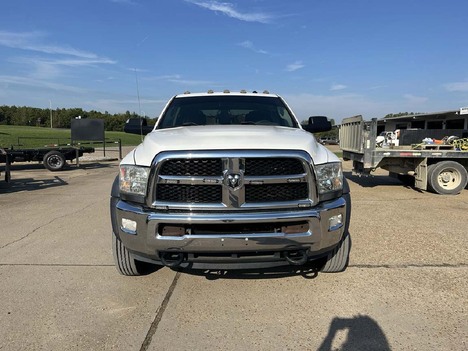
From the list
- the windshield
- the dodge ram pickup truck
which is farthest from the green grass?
the dodge ram pickup truck

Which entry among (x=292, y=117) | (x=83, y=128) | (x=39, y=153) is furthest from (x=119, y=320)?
(x=83, y=128)

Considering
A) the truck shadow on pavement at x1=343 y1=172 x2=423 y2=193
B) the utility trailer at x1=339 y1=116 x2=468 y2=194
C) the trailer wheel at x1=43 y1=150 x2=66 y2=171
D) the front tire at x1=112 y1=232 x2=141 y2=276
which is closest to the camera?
the front tire at x1=112 y1=232 x2=141 y2=276

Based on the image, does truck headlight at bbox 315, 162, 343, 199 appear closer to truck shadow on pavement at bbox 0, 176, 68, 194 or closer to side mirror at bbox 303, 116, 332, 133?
side mirror at bbox 303, 116, 332, 133

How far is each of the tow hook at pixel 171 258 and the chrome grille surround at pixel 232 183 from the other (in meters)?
0.39

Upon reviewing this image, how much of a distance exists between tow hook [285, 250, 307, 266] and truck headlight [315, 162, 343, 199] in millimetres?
496

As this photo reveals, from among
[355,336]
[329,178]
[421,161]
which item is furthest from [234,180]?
[421,161]

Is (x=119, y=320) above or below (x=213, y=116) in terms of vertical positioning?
below

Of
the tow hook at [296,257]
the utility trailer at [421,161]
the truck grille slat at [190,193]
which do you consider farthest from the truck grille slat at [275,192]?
the utility trailer at [421,161]

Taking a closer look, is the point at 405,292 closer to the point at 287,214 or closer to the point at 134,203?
the point at 287,214

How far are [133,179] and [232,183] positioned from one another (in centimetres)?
86

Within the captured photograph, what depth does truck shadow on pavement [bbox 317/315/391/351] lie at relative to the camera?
9.07 ft

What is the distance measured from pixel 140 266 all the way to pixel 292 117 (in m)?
2.59

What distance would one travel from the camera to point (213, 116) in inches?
197

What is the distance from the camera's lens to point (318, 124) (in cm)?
529
